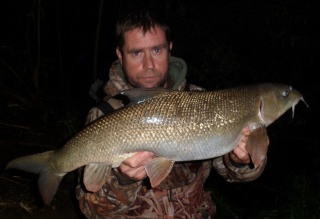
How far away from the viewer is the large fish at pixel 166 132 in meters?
2.12

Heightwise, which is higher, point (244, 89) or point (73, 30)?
point (244, 89)

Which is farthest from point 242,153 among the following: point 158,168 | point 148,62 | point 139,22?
point 139,22

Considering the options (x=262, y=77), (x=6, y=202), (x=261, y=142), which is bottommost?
(x=6, y=202)

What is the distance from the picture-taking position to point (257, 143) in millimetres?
2221

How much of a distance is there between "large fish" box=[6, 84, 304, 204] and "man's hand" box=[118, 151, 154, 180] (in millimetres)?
37

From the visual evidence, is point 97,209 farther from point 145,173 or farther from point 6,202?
point 6,202

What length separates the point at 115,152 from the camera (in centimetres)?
213

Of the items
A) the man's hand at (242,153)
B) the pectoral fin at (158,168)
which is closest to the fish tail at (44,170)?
the pectoral fin at (158,168)

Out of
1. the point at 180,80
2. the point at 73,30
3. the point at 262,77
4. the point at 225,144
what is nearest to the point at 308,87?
the point at 262,77

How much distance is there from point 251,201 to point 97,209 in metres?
3.42

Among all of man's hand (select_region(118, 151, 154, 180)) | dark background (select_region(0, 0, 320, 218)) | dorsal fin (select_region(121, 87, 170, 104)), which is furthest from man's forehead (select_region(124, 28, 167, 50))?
dark background (select_region(0, 0, 320, 218))

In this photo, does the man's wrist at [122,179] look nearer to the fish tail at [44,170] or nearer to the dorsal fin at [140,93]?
the fish tail at [44,170]

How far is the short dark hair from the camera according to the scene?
8.68ft

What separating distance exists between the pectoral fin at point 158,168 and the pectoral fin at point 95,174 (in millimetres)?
286
